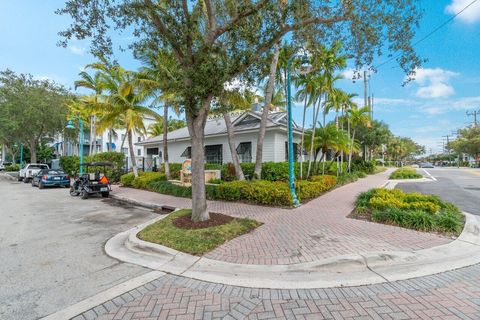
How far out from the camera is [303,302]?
319 cm

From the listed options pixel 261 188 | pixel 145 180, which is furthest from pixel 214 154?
pixel 261 188

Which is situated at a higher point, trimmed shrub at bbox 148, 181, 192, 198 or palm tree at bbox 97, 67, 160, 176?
palm tree at bbox 97, 67, 160, 176

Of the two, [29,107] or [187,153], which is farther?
[29,107]

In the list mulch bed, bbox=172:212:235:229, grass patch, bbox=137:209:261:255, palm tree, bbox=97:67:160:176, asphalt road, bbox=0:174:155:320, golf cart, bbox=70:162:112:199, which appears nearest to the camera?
asphalt road, bbox=0:174:155:320

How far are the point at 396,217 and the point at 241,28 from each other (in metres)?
6.47

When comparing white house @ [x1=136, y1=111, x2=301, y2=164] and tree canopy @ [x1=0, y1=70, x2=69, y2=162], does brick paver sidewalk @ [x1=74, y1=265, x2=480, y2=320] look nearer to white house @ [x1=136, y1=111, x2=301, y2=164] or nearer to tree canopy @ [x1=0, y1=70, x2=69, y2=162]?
white house @ [x1=136, y1=111, x2=301, y2=164]

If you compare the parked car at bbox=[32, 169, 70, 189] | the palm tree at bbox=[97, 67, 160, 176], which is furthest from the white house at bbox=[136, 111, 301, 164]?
the parked car at bbox=[32, 169, 70, 189]

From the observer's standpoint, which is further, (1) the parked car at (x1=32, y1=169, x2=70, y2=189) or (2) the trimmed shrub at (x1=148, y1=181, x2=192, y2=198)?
(1) the parked car at (x1=32, y1=169, x2=70, y2=189)

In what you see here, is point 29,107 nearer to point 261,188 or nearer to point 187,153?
point 187,153

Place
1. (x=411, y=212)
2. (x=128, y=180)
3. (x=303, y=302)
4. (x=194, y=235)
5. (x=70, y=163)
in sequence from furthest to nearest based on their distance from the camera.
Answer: (x=70, y=163) → (x=128, y=180) → (x=411, y=212) → (x=194, y=235) → (x=303, y=302)

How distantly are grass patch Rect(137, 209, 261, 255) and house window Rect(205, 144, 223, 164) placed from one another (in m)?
11.5

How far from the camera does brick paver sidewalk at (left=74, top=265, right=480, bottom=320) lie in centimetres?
293

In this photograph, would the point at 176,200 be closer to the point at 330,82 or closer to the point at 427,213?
the point at 427,213

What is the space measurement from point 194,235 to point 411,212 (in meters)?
5.66
